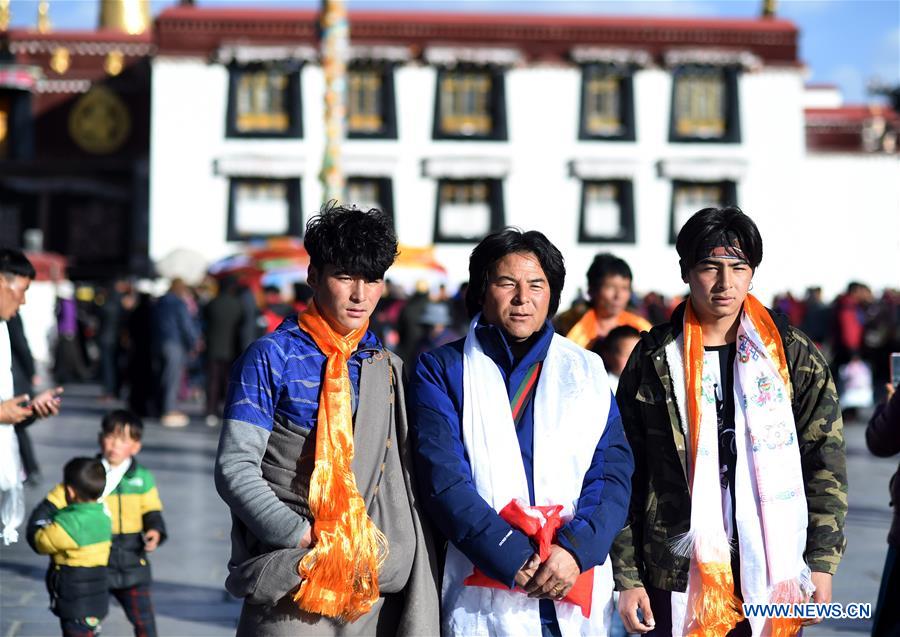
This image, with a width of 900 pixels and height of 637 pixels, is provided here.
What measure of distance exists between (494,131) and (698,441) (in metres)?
27.2

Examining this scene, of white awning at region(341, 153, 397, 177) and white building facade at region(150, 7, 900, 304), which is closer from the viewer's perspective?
white building facade at region(150, 7, 900, 304)

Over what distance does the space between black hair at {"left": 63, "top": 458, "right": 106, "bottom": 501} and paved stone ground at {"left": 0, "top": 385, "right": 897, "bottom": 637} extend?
1.28 meters

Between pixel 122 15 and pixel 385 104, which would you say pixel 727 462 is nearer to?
pixel 385 104

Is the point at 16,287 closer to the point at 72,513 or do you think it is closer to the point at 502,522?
the point at 72,513

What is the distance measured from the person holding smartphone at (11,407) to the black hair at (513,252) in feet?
6.21

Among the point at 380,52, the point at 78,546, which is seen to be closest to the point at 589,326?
the point at 78,546

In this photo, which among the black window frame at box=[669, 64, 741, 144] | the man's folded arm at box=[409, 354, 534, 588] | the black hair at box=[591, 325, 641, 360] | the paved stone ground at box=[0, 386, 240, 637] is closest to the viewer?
the man's folded arm at box=[409, 354, 534, 588]

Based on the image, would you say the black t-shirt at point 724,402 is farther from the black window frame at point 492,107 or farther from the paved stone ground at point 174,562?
the black window frame at point 492,107

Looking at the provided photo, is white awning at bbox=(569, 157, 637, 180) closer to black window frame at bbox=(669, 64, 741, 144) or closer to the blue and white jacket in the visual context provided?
black window frame at bbox=(669, 64, 741, 144)

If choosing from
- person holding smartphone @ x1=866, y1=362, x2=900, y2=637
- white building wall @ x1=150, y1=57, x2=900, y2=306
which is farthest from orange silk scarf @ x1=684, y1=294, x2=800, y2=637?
white building wall @ x1=150, y1=57, x2=900, y2=306

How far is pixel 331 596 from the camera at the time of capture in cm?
343

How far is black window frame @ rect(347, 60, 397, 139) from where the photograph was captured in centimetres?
3017

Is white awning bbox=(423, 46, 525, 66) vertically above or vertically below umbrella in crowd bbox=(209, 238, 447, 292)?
above

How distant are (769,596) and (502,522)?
2.81 ft
